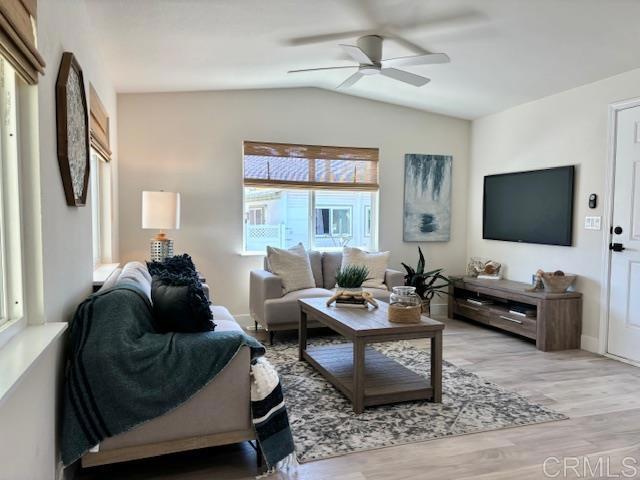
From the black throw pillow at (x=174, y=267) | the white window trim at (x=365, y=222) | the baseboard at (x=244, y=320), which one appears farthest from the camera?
the white window trim at (x=365, y=222)

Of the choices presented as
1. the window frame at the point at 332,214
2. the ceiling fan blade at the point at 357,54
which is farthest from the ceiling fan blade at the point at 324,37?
the window frame at the point at 332,214

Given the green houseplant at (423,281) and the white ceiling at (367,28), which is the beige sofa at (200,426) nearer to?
the white ceiling at (367,28)

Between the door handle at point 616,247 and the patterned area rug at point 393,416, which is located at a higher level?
the door handle at point 616,247

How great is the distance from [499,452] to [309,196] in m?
3.47

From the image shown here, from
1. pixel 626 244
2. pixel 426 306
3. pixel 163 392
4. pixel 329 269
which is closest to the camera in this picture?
pixel 163 392

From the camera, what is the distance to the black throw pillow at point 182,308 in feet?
7.04

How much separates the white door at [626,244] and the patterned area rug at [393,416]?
1453mm

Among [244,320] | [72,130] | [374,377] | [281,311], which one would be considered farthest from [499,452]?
[244,320]

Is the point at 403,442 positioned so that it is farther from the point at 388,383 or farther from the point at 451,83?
the point at 451,83

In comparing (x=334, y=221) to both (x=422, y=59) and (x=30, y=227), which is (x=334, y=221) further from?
(x=30, y=227)

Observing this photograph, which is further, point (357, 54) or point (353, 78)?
point (353, 78)

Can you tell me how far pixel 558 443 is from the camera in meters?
2.39

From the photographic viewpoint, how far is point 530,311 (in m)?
4.27

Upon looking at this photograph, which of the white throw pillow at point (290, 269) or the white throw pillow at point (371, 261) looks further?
the white throw pillow at point (371, 261)
